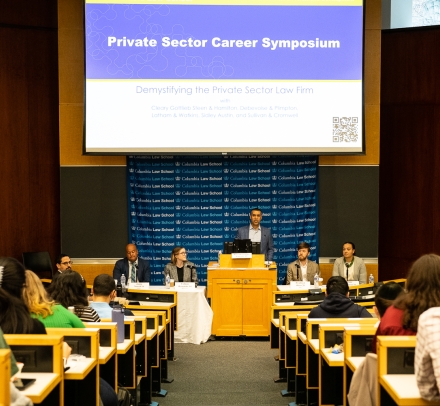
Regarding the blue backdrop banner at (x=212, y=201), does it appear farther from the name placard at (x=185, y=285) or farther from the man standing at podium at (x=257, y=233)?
the name placard at (x=185, y=285)

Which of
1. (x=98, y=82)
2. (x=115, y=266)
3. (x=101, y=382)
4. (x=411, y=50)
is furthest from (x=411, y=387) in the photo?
(x=411, y=50)

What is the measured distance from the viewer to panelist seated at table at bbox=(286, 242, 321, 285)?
384 inches

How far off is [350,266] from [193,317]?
2353 mm

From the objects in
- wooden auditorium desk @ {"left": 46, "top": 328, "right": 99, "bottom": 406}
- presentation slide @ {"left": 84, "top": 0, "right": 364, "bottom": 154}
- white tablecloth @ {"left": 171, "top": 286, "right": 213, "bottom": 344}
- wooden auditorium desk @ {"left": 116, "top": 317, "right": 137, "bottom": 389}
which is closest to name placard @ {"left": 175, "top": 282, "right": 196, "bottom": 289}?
white tablecloth @ {"left": 171, "top": 286, "right": 213, "bottom": 344}

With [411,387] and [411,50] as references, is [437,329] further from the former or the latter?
[411,50]

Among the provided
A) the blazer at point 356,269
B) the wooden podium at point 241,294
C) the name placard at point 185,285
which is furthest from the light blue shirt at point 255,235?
the name placard at point 185,285

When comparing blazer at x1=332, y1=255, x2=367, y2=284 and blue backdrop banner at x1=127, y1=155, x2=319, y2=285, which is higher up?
blue backdrop banner at x1=127, y1=155, x2=319, y2=285

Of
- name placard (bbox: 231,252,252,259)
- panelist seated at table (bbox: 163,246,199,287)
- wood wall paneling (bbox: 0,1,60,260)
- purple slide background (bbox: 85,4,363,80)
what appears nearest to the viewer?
name placard (bbox: 231,252,252,259)

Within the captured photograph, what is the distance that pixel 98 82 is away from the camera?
10031 millimetres

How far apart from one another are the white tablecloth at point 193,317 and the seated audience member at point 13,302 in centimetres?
485

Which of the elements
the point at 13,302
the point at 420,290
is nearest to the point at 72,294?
the point at 13,302

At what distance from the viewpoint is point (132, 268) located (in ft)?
32.4

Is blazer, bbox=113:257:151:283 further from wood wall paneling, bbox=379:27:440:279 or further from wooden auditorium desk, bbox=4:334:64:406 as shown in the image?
wooden auditorium desk, bbox=4:334:64:406

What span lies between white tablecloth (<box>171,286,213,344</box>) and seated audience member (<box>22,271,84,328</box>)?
415 centimetres
